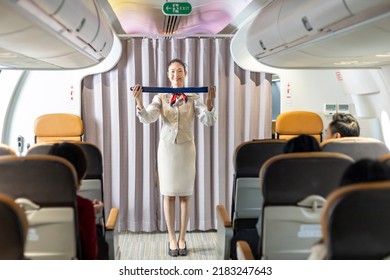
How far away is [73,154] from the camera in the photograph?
3.47ft

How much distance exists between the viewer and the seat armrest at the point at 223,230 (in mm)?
1319

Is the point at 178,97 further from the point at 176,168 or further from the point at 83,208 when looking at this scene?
the point at 83,208

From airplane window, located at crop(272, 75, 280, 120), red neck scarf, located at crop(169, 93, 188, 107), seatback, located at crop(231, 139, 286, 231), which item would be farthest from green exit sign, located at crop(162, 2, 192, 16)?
seatback, located at crop(231, 139, 286, 231)

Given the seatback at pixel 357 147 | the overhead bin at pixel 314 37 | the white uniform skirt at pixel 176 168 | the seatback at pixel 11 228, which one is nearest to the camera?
the seatback at pixel 11 228

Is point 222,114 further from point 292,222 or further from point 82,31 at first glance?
point 82,31

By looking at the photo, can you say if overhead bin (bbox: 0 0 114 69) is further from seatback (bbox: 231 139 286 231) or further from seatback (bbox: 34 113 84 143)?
seatback (bbox: 231 139 286 231)

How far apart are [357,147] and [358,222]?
0.74 feet

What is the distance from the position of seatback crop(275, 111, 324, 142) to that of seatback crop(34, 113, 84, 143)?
2.08ft

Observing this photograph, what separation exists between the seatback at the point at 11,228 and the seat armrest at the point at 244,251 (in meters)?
0.65

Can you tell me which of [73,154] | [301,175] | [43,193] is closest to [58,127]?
[73,154]

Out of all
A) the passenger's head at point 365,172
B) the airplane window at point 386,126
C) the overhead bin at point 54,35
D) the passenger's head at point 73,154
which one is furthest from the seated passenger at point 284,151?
the overhead bin at point 54,35

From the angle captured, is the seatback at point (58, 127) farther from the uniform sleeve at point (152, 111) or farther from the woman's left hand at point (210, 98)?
the woman's left hand at point (210, 98)

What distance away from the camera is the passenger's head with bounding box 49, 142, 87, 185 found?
1.02 meters
